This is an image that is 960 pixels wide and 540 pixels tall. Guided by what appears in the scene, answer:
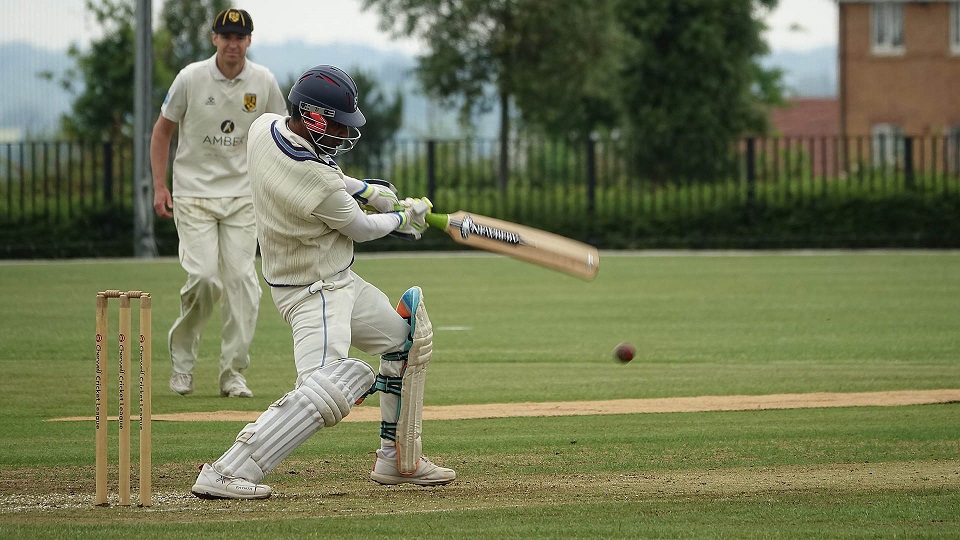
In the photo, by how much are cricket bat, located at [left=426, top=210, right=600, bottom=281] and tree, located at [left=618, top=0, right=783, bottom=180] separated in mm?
41551

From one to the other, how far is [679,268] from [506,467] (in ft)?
50.0

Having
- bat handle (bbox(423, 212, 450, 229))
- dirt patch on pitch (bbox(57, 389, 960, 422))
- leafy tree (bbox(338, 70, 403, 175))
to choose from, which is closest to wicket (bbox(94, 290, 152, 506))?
bat handle (bbox(423, 212, 450, 229))

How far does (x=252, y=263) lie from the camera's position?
10.4 meters

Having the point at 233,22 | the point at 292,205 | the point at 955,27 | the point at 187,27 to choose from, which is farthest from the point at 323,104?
the point at 955,27

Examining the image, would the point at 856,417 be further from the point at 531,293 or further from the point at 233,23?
the point at 531,293

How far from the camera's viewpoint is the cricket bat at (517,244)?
7227mm

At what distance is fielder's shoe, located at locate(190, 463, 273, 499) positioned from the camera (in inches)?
255

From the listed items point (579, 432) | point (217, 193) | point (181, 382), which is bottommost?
point (579, 432)

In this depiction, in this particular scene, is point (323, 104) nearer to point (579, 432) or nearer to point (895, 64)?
point (579, 432)

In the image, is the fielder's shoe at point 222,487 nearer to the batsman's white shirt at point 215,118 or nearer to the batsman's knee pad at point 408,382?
the batsman's knee pad at point 408,382

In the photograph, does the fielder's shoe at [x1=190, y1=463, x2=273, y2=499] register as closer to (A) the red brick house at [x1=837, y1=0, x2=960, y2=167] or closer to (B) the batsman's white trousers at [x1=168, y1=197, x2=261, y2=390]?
(B) the batsman's white trousers at [x1=168, y1=197, x2=261, y2=390]

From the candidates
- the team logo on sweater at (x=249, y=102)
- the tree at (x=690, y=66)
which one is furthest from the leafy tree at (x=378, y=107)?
the team logo on sweater at (x=249, y=102)

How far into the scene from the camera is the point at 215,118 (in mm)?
10375

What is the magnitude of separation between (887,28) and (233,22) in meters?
51.6
